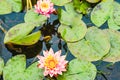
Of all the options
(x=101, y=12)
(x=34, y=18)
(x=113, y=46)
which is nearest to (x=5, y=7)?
(x=34, y=18)

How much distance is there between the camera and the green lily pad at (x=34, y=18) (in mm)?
1616

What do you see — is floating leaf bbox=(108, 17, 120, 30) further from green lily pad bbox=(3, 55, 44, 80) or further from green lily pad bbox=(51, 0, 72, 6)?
green lily pad bbox=(3, 55, 44, 80)

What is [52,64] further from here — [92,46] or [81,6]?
[81,6]

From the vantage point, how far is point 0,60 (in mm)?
1499

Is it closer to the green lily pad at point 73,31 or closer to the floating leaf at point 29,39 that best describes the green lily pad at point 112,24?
the green lily pad at point 73,31

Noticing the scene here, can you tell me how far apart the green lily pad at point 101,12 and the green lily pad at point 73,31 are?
0.30 ft

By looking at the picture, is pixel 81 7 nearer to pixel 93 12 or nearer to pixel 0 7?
pixel 93 12

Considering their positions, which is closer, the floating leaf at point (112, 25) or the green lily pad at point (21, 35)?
the green lily pad at point (21, 35)

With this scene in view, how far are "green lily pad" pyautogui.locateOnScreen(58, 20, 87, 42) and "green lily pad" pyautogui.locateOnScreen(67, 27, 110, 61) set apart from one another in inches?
1.1

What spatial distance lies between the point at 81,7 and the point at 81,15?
0.06 metres

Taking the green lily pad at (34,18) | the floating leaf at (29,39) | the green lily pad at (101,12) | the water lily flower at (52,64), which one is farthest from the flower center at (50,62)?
the green lily pad at (101,12)

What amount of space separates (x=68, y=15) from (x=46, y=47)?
0.77ft

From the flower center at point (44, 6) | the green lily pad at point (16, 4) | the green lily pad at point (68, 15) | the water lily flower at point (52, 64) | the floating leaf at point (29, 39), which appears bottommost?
the water lily flower at point (52, 64)

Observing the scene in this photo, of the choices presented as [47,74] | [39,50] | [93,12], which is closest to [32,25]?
[39,50]
